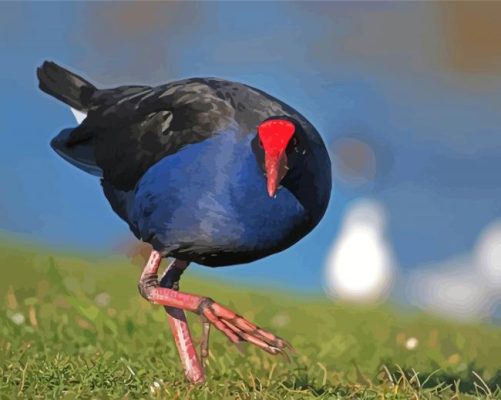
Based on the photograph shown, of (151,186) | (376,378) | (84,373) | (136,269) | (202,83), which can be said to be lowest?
(136,269)

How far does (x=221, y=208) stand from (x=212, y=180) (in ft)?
0.42

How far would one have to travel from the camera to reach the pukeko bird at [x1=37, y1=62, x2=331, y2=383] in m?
4.34

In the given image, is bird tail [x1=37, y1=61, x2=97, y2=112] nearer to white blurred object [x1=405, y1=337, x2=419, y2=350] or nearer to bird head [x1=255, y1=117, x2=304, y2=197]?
bird head [x1=255, y1=117, x2=304, y2=197]

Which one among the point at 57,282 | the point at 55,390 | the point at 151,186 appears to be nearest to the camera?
the point at 55,390

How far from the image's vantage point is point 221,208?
441 centimetres

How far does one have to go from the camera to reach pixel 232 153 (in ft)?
14.6

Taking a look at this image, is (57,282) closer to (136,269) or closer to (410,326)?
(136,269)

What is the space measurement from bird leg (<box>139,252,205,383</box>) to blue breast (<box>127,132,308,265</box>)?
26 cm

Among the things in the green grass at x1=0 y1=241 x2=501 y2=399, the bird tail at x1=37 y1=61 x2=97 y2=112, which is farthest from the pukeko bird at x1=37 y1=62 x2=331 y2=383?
the bird tail at x1=37 y1=61 x2=97 y2=112

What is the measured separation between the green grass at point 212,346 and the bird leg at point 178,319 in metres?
0.08

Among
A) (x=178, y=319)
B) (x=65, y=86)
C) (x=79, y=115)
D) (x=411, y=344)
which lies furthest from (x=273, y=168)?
(x=411, y=344)

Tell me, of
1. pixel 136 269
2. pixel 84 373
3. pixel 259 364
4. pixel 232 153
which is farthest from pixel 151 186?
pixel 136 269

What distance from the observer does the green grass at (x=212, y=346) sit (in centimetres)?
460

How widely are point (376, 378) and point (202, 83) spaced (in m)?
1.79
